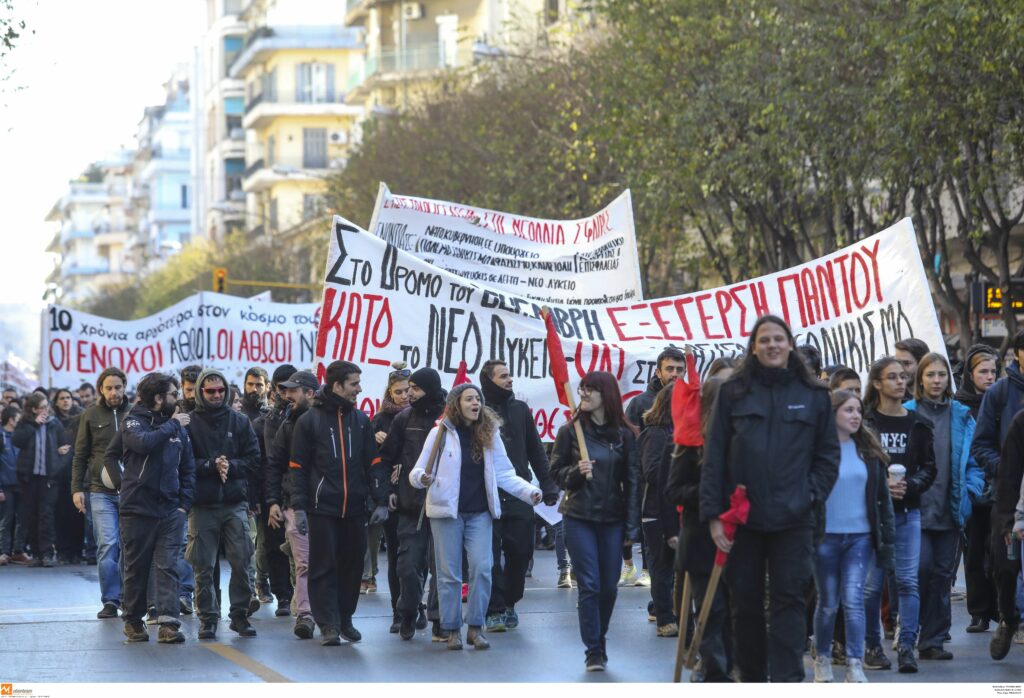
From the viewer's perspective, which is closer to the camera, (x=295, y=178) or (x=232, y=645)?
(x=232, y=645)

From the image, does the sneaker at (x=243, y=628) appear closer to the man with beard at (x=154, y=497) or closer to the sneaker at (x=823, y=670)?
the man with beard at (x=154, y=497)

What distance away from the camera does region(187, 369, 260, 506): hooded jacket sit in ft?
39.0

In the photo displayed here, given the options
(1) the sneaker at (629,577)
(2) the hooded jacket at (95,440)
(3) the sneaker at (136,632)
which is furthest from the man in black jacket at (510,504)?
(1) the sneaker at (629,577)

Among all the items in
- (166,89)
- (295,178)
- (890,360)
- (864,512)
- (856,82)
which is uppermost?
(166,89)

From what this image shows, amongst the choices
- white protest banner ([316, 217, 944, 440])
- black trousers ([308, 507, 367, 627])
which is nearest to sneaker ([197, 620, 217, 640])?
black trousers ([308, 507, 367, 627])

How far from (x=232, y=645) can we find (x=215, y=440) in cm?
137

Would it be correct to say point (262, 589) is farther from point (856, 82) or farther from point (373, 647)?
point (856, 82)

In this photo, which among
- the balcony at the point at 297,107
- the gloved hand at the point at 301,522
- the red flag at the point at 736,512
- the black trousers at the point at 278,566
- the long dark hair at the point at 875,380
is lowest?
the black trousers at the point at 278,566

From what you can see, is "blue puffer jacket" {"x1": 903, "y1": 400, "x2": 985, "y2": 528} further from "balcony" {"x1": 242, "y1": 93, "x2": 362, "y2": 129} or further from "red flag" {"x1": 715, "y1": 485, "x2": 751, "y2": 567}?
"balcony" {"x1": 242, "y1": 93, "x2": 362, "y2": 129}

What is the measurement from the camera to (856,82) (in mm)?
22547

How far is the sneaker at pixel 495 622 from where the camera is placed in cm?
1188

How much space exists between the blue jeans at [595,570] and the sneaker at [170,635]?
105 inches

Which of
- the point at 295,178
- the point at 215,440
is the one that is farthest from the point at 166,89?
the point at 215,440

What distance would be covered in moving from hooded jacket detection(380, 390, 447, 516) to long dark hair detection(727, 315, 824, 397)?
3.72 meters
